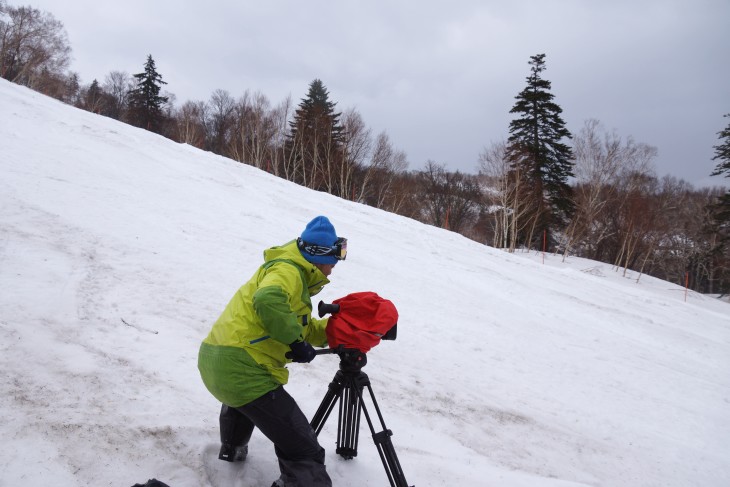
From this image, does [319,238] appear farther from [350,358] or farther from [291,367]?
[291,367]

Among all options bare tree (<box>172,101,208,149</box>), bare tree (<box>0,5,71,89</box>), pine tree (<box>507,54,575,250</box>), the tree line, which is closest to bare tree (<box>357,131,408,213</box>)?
the tree line

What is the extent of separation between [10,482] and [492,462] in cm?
396

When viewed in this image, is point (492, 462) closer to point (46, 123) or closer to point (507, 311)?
point (507, 311)

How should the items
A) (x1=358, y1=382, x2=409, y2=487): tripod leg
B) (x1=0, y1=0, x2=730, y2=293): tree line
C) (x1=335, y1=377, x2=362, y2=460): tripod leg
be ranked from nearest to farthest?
(x1=358, y1=382, x2=409, y2=487): tripod leg
(x1=335, y1=377, x2=362, y2=460): tripod leg
(x1=0, y1=0, x2=730, y2=293): tree line

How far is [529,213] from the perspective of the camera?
3453cm

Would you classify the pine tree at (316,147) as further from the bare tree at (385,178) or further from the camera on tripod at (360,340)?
the camera on tripod at (360,340)

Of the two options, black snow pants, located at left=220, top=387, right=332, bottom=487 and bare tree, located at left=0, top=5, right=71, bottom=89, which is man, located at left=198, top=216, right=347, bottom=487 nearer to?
black snow pants, located at left=220, top=387, right=332, bottom=487

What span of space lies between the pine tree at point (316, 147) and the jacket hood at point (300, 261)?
3661cm

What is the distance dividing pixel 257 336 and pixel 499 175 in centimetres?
3361

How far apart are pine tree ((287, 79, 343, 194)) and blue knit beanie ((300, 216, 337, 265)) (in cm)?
3662

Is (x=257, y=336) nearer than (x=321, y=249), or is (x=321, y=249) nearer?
(x=257, y=336)

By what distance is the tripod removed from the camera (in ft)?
9.50

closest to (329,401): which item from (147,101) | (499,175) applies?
(499,175)

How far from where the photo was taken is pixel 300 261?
9.49 feet
